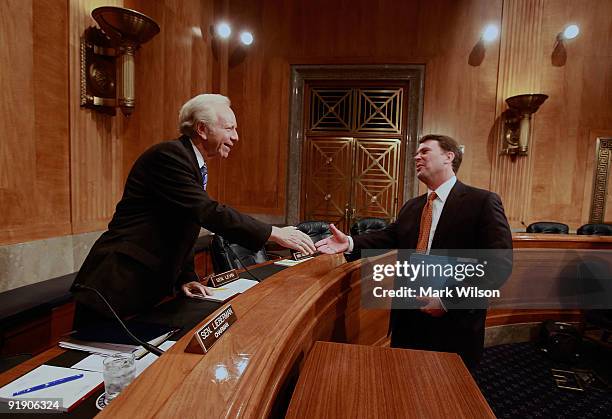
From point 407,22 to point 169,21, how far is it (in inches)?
129

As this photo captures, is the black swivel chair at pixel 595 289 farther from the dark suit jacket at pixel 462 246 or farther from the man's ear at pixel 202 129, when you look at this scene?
the man's ear at pixel 202 129

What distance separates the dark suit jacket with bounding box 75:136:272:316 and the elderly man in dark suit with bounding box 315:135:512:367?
0.67m

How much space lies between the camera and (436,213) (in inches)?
78.8

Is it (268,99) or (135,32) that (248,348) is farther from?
(268,99)

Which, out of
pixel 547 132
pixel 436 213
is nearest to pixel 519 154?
pixel 547 132

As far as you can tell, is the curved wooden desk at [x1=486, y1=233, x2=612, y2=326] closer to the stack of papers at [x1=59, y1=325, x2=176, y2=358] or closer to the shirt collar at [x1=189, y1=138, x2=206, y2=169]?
the shirt collar at [x1=189, y1=138, x2=206, y2=169]

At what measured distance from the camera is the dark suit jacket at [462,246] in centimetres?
179

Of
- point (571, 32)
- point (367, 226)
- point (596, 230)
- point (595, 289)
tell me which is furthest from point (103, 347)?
point (571, 32)

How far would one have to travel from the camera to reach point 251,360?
2.48 ft

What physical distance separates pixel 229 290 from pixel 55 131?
1.92 m

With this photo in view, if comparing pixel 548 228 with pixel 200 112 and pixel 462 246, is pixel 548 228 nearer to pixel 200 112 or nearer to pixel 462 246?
pixel 462 246

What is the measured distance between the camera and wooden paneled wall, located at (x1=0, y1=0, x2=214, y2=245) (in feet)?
7.76

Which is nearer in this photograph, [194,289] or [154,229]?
[154,229]

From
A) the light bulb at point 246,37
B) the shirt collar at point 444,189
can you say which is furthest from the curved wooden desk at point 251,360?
the light bulb at point 246,37
